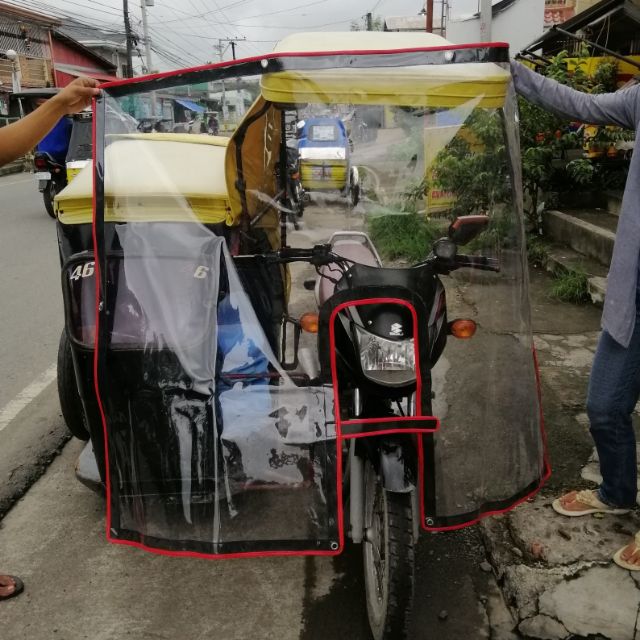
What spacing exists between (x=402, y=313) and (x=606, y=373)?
2.86ft

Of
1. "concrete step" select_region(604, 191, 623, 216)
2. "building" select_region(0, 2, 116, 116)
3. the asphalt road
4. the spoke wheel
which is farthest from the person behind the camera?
"building" select_region(0, 2, 116, 116)

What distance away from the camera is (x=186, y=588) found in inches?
99.3

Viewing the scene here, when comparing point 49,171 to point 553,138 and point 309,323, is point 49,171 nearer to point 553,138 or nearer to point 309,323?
point 553,138

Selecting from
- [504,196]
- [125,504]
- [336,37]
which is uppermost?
[336,37]

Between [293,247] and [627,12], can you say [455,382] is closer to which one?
[293,247]

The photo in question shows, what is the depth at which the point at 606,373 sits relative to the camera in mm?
2414

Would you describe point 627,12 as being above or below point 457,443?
above

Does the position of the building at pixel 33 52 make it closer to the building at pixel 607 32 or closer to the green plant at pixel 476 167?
the building at pixel 607 32

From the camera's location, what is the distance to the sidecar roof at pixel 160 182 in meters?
2.20

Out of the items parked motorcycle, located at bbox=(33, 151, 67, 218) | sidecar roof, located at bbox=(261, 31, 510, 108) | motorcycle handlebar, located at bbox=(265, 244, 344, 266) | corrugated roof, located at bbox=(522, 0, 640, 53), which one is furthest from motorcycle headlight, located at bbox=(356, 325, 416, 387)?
parked motorcycle, located at bbox=(33, 151, 67, 218)

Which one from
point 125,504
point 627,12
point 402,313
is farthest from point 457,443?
point 627,12

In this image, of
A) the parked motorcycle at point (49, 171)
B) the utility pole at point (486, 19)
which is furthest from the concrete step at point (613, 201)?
the parked motorcycle at point (49, 171)

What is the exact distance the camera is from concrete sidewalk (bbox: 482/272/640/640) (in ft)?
7.34

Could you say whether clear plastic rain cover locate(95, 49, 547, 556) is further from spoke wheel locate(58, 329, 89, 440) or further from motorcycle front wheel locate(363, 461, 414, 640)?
spoke wheel locate(58, 329, 89, 440)
